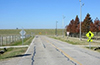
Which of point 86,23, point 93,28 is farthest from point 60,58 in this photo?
point 86,23

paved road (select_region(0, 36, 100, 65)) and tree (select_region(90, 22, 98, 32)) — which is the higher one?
tree (select_region(90, 22, 98, 32))

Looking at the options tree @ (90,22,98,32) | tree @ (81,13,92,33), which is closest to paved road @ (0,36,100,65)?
tree @ (90,22,98,32)

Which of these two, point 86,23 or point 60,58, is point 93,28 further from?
point 60,58

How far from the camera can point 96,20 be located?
60.7 m

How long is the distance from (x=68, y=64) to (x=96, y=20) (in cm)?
5236

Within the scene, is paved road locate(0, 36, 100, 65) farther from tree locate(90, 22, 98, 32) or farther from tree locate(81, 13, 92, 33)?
tree locate(81, 13, 92, 33)

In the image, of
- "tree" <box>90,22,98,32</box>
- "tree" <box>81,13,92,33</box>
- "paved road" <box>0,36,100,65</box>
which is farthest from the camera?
"tree" <box>81,13,92,33</box>

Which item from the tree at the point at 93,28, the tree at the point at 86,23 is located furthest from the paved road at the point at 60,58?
the tree at the point at 86,23

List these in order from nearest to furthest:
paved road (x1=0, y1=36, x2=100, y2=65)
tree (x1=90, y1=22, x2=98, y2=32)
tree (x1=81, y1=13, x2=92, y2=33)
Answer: paved road (x1=0, y1=36, x2=100, y2=65)
tree (x1=90, y1=22, x2=98, y2=32)
tree (x1=81, y1=13, x2=92, y2=33)

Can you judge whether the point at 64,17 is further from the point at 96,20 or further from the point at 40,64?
the point at 40,64

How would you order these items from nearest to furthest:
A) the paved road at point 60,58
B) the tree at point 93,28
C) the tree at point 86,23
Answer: the paved road at point 60,58, the tree at point 93,28, the tree at point 86,23

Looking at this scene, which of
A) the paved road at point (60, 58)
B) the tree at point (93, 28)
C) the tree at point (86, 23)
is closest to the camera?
the paved road at point (60, 58)

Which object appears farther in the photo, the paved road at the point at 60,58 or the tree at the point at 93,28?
the tree at the point at 93,28

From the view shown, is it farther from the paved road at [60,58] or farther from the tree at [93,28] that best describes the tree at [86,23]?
the paved road at [60,58]
